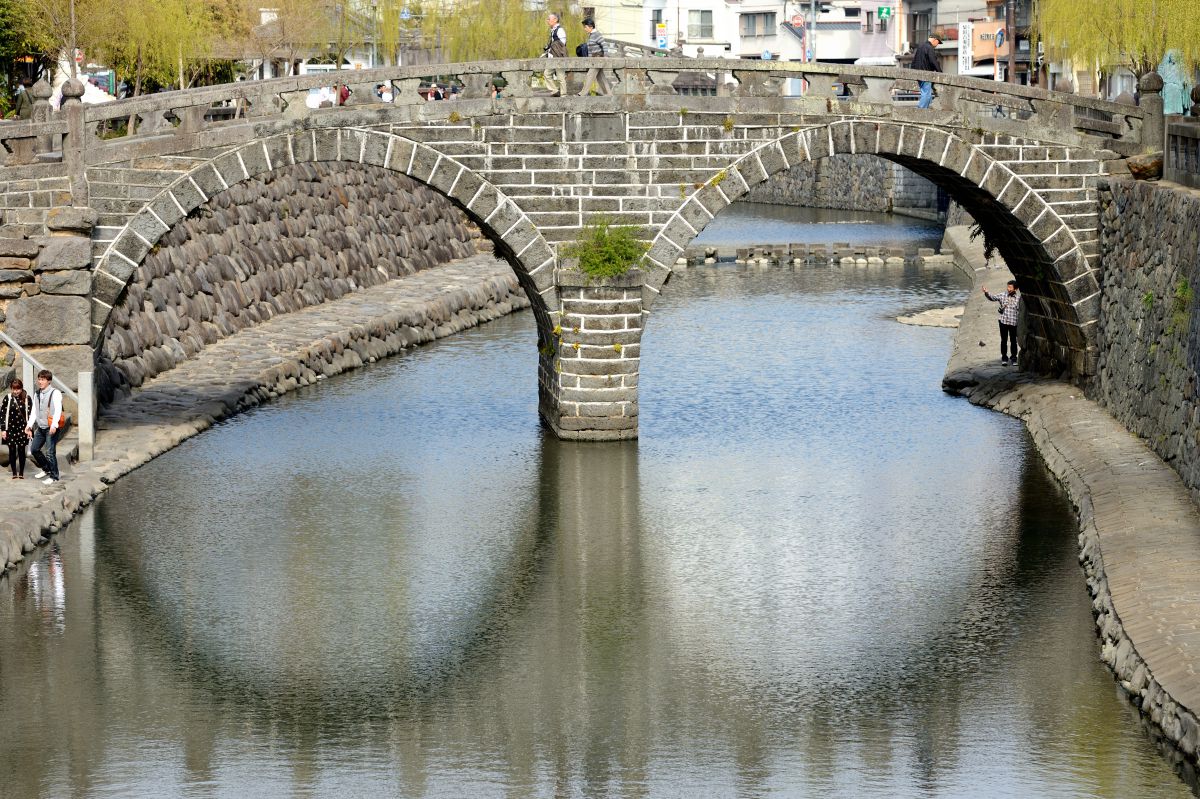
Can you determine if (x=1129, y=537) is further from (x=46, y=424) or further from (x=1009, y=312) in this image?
(x=1009, y=312)

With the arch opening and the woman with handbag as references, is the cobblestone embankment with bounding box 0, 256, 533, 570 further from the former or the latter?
the arch opening

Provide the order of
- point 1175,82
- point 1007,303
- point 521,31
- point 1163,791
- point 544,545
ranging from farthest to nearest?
point 521,31 → point 1175,82 → point 1007,303 → point 544,545 → point 1163,791

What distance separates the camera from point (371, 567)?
23.6m

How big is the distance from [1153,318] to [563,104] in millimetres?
9347

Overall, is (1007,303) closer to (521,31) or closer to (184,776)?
(184,776)

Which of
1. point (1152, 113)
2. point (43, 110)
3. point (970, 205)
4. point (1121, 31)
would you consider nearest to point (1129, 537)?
point (1152, 113)

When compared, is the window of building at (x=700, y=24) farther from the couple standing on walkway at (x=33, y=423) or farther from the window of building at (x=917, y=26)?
the couple standing on walkway at (x=33, y=423)

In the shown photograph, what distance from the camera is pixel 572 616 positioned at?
21688 millimetres

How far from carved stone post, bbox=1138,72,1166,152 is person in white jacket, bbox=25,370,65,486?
58.0 feet

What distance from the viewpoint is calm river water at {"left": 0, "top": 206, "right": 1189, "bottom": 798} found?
668 inches

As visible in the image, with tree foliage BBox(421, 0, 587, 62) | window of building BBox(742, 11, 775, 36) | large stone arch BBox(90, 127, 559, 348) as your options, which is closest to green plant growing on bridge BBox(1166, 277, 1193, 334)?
large stone arch BBox(90, 127, 559, 348)

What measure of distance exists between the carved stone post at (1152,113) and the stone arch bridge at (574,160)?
35 millimetres

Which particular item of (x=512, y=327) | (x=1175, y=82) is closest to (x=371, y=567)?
(x=512, y=327)

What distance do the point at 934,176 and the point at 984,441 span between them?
16.0 ft
